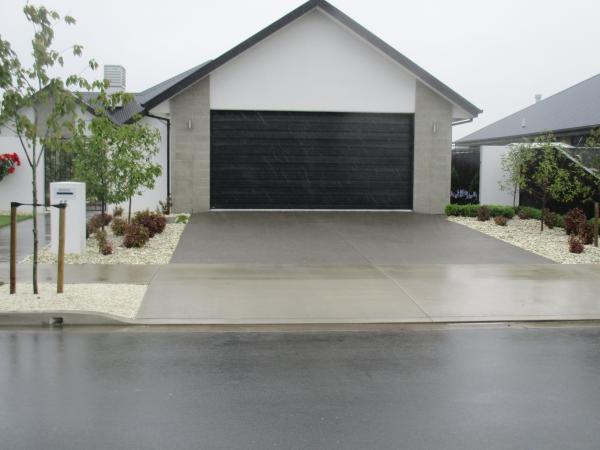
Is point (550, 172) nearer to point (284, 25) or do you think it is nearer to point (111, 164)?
point (284, 25)

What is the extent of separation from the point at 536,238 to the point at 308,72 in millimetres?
7762

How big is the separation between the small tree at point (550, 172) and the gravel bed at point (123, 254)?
27.1 feet

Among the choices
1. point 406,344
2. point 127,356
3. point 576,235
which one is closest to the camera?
point 127,356

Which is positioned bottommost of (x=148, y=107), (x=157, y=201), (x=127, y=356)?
(x=127, y=356)

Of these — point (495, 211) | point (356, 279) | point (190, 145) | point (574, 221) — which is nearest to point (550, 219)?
point (574, 221)

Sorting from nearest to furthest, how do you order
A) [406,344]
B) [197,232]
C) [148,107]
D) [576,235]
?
[406,344]
[576,235]
[197,232]
[148,107]

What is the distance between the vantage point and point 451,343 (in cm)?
780

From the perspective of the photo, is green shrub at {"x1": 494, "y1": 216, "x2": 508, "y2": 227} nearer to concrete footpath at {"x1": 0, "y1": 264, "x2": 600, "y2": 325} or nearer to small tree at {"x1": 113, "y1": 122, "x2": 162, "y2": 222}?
concrete footpath at {"x1": 0, "y1": 264, "x2": 600, "y2": 325}

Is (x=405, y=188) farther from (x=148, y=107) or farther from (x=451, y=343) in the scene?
(x=451, y=343)

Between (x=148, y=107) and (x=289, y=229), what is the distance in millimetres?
5413

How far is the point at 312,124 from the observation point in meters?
20.0

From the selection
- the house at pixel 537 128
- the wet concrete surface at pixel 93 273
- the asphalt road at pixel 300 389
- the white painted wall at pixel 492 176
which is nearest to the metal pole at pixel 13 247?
the wet concrete surface at pixel 93 273

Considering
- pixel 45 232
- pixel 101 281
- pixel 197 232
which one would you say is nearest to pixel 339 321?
pixel 101 281

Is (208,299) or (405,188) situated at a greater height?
(405,188)
